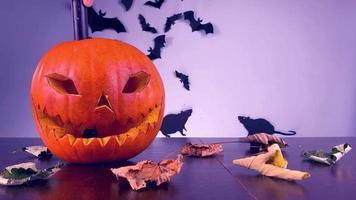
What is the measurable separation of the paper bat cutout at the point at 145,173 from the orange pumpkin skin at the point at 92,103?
0.16 metres

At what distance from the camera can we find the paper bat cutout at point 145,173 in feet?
1.83

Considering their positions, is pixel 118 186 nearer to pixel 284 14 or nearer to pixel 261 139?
pixel 261 139

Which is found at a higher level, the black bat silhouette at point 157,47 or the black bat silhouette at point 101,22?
the black bat silhouette at point 101,22

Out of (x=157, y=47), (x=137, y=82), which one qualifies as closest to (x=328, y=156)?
(x=137, y=82)

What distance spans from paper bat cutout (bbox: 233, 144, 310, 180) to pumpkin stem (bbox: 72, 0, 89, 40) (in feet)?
1.48

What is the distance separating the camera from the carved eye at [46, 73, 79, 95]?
29.8 inches

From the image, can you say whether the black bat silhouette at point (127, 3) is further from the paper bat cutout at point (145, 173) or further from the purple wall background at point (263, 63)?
the paper bat cutout at point (145, 173)

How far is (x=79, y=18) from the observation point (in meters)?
0.81

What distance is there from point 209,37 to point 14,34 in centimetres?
100

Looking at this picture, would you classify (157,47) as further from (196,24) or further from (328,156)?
(328,156)

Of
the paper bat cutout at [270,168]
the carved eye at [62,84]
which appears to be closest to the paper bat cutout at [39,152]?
the carved eye at [62,84]

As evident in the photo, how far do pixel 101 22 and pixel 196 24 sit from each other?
49 cm

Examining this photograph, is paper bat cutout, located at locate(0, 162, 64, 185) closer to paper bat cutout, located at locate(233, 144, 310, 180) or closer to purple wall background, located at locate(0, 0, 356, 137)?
paper bat cutout, located at locate(233, 144, 310, 180)

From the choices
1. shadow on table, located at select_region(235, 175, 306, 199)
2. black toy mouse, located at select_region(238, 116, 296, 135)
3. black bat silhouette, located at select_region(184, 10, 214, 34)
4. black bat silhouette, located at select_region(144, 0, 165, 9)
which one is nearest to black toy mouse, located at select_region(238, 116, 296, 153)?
black toy mouse, located at select_region(238, 116, 296, 135)
